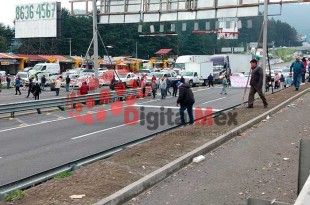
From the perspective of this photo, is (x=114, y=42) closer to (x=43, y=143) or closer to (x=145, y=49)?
(x=145, y=49)

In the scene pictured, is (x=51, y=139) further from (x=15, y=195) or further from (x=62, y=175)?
(x=15, y=195)

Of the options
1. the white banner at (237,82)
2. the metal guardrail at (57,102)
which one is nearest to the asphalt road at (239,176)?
the metal guardrail at (57,102)

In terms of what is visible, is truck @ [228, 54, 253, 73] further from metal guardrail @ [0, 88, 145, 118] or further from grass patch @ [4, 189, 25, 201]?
grass patch @ [4, 189, 25, 201]

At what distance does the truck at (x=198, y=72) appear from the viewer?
41.5m

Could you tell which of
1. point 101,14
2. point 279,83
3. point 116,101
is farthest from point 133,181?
point 279,83

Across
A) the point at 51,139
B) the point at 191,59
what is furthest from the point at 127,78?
the point at 51,139

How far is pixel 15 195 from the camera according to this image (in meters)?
5.77

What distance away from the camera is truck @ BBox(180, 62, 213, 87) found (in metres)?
41.5

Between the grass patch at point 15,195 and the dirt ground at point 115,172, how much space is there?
72 mm

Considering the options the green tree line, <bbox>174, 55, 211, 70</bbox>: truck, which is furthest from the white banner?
the green tree line

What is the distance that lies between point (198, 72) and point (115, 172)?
36.8m

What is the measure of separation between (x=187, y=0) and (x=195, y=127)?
15.4 m

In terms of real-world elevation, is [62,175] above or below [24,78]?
below

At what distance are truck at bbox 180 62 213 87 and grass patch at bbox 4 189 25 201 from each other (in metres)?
35.6
